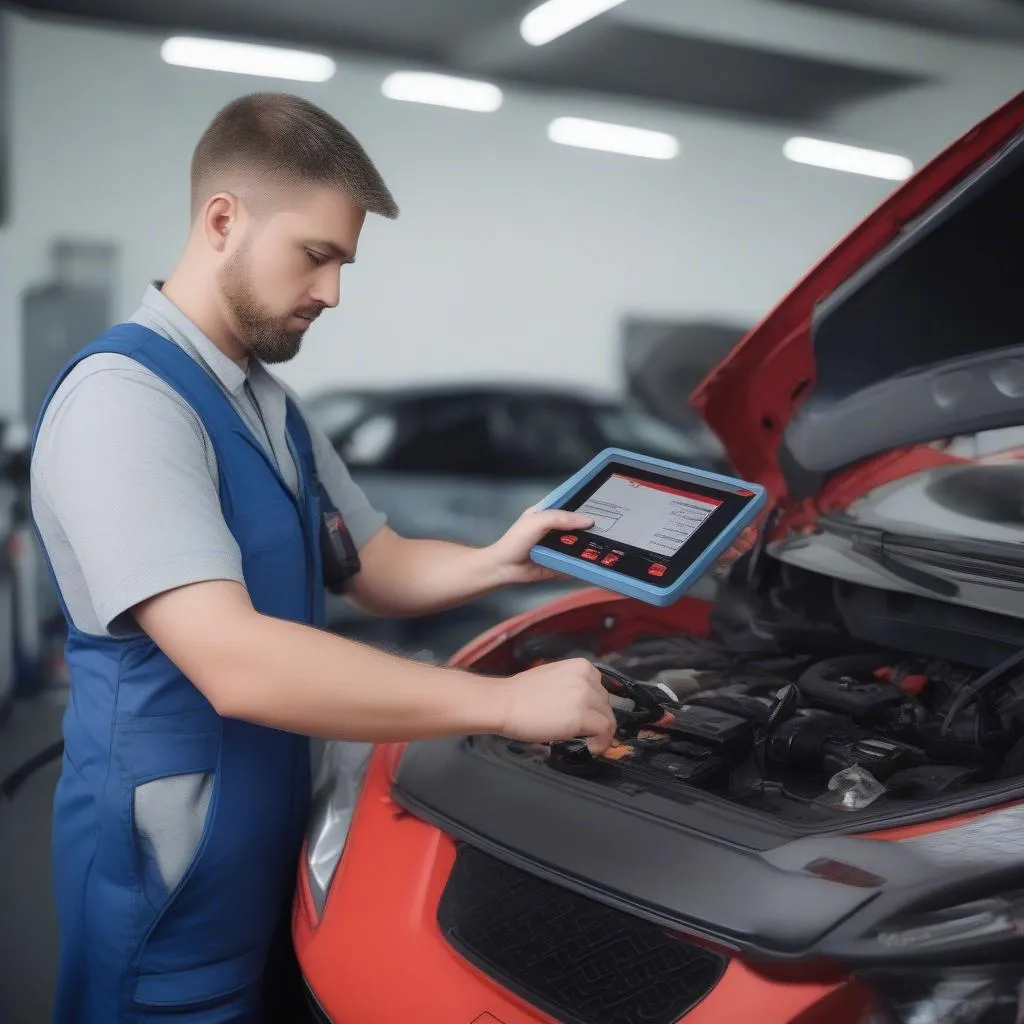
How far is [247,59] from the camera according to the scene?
3.22m

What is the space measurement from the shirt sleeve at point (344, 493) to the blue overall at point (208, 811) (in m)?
0.23

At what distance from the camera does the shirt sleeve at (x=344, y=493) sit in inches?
63.9

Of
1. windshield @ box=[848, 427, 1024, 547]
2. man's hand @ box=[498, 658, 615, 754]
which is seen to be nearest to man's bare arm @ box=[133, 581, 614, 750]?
man's hand @ box=[498, 658, 615, 754]

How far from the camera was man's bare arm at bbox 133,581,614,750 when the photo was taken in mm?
1008

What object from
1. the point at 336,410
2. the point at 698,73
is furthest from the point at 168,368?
the point at 698,73

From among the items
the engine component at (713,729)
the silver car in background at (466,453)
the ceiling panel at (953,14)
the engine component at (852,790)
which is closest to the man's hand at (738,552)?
the engine component at (713,729)

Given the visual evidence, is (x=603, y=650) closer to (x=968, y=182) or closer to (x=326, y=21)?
(x=968, y=182)

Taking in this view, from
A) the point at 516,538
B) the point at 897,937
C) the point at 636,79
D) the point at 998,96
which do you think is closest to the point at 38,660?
the point at 516,538

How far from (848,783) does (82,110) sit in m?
3.01

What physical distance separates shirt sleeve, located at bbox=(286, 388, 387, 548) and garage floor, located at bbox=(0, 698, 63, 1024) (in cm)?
118

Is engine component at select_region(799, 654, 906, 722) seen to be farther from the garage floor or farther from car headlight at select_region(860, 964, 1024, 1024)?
the garage floor

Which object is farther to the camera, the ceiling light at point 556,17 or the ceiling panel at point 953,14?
the ceiling panel at point 953,14

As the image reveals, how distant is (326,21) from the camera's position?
327 centimetres

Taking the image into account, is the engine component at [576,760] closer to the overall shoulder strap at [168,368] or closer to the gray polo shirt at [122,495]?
the gray polo shirt at [122,495]
